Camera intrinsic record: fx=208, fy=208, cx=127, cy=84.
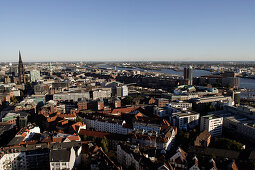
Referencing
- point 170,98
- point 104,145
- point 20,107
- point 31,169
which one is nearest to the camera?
point 31,169

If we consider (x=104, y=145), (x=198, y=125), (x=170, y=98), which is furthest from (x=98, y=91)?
(x=104, y=145)

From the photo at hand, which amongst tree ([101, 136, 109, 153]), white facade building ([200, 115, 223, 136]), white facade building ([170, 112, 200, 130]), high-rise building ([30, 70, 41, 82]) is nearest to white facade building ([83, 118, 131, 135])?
tree ([101, 136, 109, 153])

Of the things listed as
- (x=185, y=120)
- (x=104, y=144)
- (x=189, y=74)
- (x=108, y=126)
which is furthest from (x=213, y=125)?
(x=189, y=74)

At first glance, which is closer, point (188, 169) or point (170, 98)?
point (188, 169)

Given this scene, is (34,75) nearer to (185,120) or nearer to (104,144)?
(185,120)

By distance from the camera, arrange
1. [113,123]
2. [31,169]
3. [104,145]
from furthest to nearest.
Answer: [113,123] < [104,145] < [31,169]

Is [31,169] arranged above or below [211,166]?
below

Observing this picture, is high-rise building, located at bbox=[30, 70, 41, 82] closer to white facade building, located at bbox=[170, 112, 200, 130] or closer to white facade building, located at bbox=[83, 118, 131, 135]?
white facade building, located at bbox=[83, 118, 131, 135]

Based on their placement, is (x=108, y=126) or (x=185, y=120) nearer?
(x=108, y=126)

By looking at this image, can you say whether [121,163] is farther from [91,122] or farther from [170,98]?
[170,98]

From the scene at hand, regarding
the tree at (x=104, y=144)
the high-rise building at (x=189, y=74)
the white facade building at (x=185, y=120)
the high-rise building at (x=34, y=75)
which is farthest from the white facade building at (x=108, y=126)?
the high-rise building at (x=34, y=75)

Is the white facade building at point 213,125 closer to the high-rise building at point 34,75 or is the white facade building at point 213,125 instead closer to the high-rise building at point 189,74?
the high-rise building at point 189,74
